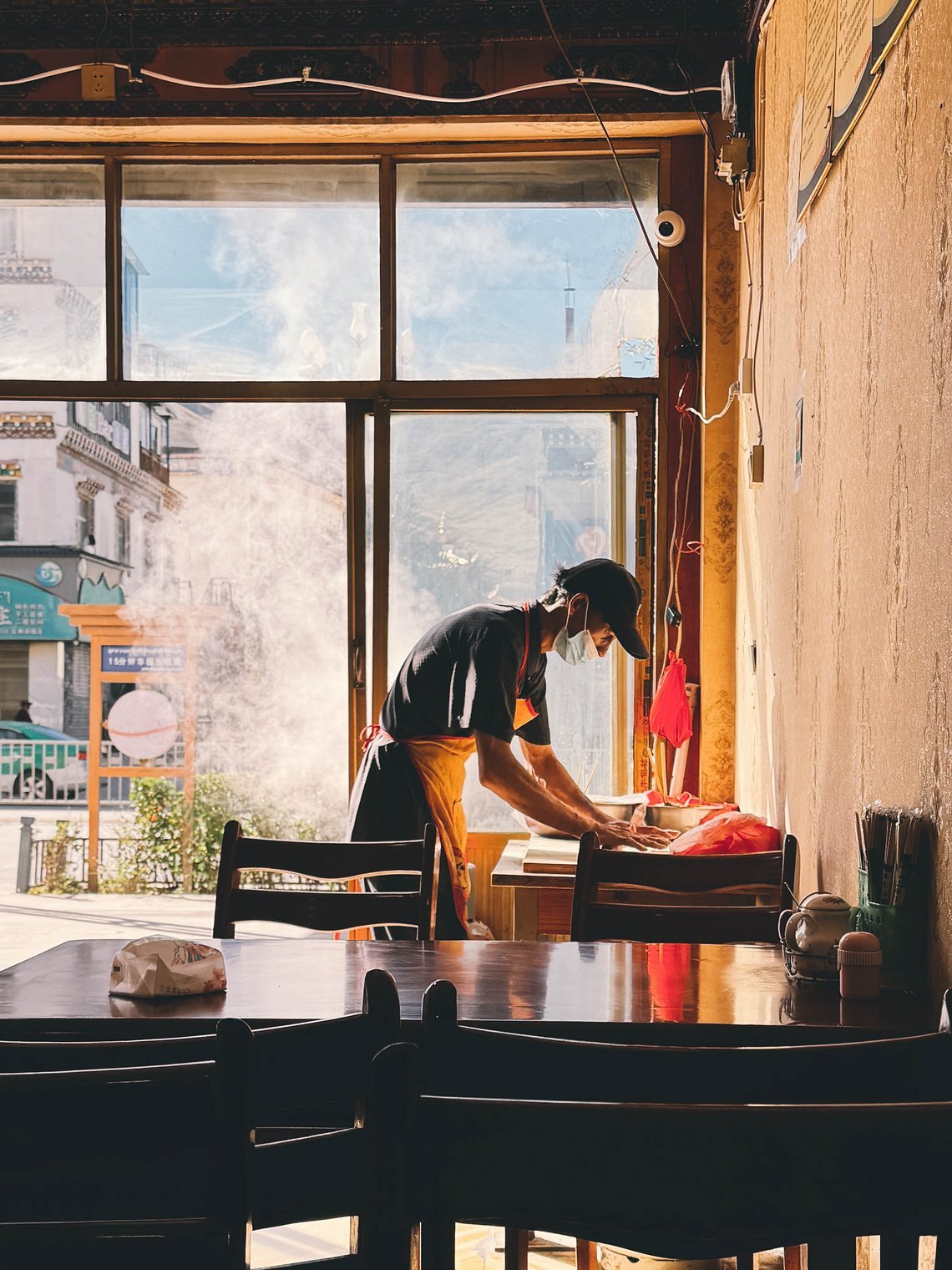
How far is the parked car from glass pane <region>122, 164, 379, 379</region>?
1.28 m

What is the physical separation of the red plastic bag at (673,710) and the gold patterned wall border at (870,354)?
72.1 inches

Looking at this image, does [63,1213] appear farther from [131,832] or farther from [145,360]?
[145,360]

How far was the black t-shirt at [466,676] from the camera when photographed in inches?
117

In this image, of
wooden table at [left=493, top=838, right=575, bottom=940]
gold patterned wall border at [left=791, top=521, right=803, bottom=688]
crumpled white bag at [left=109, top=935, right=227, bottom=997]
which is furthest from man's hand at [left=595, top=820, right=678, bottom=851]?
crumpled white bag at [left=109, top=935, right=227, bottom=997]

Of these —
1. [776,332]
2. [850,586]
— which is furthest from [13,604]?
[850,586]

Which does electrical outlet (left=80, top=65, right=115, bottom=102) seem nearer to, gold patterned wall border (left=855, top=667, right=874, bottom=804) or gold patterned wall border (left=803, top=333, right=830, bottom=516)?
gold patterned wall border (left=803, top=333, right=830, bottom=516)

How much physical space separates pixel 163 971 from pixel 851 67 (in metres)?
1.90

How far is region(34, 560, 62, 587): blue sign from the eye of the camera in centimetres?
419

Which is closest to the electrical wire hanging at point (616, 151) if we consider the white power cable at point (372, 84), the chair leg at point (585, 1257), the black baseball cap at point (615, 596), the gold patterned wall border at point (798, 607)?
the white power cable at point (372, 84)

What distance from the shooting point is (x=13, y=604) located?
4199 mm

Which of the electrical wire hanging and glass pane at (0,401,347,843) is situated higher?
the electrical wire hanging

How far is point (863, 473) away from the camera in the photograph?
2.10 meters

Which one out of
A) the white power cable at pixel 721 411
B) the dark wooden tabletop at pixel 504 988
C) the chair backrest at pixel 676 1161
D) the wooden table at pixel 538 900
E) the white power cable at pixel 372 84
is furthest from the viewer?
the white power cable at pixel 372 84

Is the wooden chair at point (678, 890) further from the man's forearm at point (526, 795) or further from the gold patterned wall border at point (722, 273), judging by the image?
the gold patterned wall border at point (722, 273)
